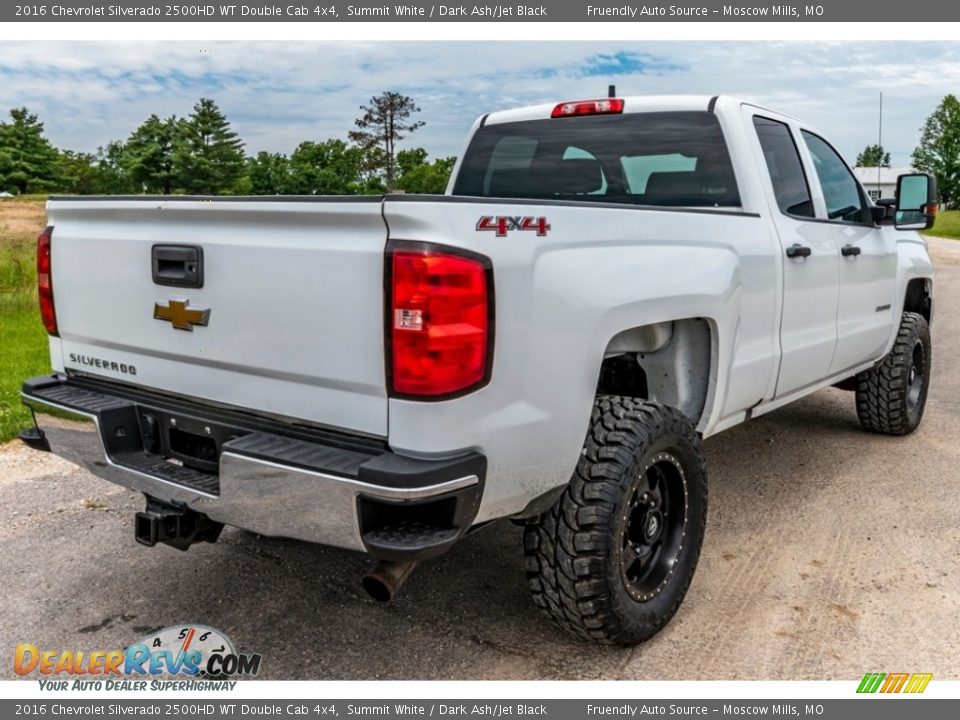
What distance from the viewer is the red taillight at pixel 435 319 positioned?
7.41 feet

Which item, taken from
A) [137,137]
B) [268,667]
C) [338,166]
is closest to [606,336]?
[268,667]

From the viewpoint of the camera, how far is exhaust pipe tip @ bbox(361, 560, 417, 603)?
2514 mm

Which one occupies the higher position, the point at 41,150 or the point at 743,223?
the point at 41,150

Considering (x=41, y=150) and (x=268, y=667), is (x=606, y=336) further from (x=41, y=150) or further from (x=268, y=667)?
(x=41, y=150)

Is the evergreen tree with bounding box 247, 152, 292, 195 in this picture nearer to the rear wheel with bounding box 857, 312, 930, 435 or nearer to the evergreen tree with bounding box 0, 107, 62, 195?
the evergreen tree with bounding box 0, 107, 62, 195

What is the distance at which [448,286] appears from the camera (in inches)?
89.4

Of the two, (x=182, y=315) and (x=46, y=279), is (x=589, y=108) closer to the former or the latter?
(x=182, y=315)

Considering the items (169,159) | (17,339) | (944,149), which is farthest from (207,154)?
(17,339)

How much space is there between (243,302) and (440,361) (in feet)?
2.39

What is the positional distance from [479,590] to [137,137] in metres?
96.3

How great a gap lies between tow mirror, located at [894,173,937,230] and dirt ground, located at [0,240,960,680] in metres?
1.52

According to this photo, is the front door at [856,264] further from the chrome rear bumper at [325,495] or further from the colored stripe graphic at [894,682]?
the chrome rear bumper at [325,495]

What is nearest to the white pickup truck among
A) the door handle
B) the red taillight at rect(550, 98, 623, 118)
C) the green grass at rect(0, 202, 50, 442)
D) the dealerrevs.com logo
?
the red taillight at rect(550, 98, 623, 118)

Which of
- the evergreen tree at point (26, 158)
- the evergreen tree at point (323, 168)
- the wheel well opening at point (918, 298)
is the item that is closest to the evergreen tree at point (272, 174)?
the evergreen tree at point (323, 168)
